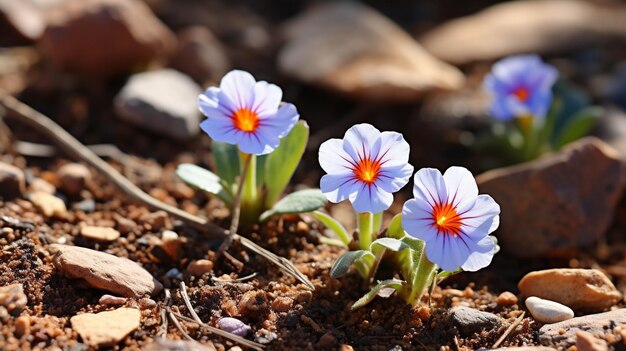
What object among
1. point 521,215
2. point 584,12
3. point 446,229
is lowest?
point 446,229

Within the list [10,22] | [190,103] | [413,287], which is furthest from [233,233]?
[10,22]

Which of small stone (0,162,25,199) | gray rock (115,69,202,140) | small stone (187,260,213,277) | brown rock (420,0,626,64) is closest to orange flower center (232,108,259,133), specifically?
small stone (187,260,213,277)

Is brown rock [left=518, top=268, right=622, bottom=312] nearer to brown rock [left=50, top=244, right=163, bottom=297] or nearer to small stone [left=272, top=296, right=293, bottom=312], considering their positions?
small stone [left=272, top=296, right=293, bottom=312]

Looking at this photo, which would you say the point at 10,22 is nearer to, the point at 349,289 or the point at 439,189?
the point at 349,289

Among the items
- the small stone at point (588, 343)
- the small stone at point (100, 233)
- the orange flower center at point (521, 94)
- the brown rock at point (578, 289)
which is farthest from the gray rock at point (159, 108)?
the small stone at point (588, 343)

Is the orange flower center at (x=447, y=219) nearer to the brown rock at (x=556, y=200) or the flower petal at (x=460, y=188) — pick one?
the flower petal at (x=460, y=188)
